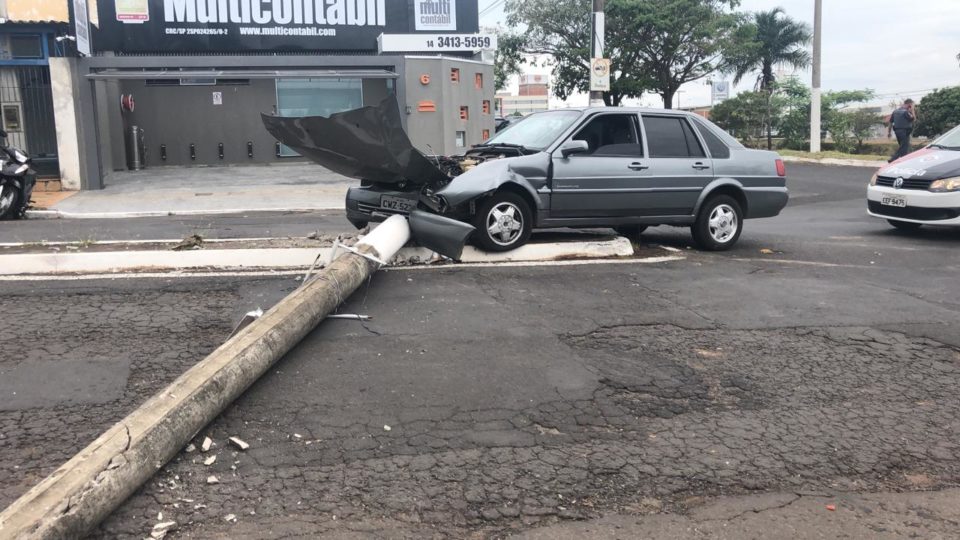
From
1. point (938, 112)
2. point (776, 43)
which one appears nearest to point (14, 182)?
point (938, 112)

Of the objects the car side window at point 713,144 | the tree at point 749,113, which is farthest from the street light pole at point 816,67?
the car side window at point 713,144

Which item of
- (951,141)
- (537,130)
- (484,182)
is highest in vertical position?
(537,130)

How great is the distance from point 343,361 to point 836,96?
37.6 meters

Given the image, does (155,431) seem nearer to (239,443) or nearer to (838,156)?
(239,443)

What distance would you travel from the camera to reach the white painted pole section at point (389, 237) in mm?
7059

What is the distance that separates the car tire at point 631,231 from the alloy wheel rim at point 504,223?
6.98ft

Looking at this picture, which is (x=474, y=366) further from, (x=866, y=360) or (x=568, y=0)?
(x=568, y=0)

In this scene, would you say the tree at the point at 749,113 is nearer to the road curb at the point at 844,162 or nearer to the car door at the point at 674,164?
the road curb at the point at 844,162

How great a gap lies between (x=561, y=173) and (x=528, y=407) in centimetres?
445

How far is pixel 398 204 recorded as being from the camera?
8078 mm

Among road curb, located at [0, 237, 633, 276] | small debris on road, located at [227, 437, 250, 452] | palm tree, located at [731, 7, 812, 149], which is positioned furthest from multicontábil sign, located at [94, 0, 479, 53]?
palm tree, located at [731, 7, 812, 149]

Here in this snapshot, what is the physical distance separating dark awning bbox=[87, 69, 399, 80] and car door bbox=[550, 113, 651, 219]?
10.6 meters

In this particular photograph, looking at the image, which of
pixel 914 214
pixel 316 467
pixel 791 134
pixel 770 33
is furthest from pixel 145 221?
pixel 770 33

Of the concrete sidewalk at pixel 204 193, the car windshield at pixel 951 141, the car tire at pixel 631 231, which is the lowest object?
the car tire at pixel 631 231
